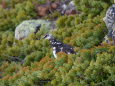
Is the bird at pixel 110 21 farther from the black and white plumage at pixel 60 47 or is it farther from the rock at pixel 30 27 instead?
the rock at pixel 30 27

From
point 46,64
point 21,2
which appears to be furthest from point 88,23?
point 21,2

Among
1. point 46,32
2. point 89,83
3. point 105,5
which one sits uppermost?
point 105,5

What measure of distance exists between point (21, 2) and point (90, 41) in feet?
21.3

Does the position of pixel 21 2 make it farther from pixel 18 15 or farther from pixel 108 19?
pixel 108 19

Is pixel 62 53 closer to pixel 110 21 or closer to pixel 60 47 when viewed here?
pixel 60 47

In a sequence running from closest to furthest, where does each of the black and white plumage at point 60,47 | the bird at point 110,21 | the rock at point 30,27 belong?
the black and white plumage at point 60,47 → the bird at point 110,21 → the rock at point 30,27

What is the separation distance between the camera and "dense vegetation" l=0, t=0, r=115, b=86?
7.41 meters

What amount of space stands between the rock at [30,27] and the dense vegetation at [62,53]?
36cm

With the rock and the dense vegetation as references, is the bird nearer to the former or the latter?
the dense vegetation

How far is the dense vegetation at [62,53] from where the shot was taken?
741 cm

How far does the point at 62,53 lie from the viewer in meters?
8.90

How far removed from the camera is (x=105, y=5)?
11.6 metres

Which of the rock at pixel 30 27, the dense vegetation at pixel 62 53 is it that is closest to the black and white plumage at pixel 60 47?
the dense vegetation at pixel 62 53

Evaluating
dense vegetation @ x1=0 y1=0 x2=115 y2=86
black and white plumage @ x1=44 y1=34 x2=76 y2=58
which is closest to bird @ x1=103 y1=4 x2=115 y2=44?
dense vegetation @ x1=0 y1=0 x2=115 y2=86
